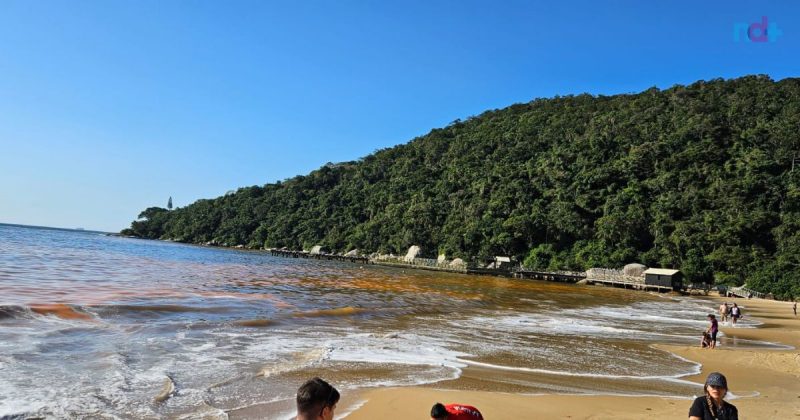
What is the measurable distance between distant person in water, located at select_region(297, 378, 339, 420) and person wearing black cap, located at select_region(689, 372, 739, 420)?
3746 millimetres

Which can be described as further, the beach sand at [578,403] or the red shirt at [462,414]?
the beach sand at [578,403]

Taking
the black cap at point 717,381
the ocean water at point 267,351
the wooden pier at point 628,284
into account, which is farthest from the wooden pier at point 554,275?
the black cap at point 717,381

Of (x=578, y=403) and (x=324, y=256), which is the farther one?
(x=324, y=256)

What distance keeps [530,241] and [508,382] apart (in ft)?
265

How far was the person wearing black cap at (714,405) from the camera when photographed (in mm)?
4677

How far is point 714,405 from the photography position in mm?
4742

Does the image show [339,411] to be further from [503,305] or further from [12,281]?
[12,281]

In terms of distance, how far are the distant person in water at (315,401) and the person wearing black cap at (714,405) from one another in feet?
12.3

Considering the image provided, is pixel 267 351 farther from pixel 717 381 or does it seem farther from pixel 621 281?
pixel 621 281

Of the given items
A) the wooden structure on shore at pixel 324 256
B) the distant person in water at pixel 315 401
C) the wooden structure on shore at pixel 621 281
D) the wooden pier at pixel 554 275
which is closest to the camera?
the distant person in water at pixel 315 401

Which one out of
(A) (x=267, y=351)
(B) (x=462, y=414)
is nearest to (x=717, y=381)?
(B) (x=462, y=414)

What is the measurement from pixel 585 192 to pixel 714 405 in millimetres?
94387

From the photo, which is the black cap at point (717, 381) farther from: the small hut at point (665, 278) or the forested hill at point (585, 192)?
the small hut at point (665, 278)

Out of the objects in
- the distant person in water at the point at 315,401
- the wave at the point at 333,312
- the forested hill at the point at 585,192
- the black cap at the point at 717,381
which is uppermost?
the forested hill at the point at 585,192
